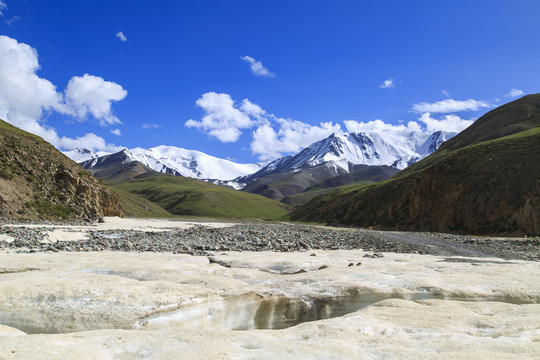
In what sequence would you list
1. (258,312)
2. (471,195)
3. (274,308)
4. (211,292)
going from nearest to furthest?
1. (211,292)
2. (258,312)
3. (274,308)
4. (471,195)

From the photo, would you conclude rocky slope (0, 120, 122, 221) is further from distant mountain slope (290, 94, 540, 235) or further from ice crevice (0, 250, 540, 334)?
distant mountain slope (290, 94, 540, 235)

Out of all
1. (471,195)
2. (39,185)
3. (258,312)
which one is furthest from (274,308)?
(471,195)

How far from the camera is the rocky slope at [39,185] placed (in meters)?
45.5

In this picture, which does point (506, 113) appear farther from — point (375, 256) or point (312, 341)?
point (312, 341)

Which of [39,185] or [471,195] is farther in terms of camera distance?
[471,195]

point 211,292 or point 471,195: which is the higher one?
point 471,195

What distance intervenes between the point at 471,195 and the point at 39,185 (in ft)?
224

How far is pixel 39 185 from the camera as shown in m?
50.2

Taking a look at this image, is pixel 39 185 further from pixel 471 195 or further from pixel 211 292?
pixel 471 195

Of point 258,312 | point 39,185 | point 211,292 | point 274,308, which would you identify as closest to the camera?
point 211,292

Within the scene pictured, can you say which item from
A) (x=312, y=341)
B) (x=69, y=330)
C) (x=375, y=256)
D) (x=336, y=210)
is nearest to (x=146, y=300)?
(x=69, y=330)

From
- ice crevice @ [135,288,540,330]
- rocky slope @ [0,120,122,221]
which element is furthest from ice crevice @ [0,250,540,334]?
rocky slope @ [0,120,122,221]

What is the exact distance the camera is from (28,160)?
170 ft

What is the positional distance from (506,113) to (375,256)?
550 feet
